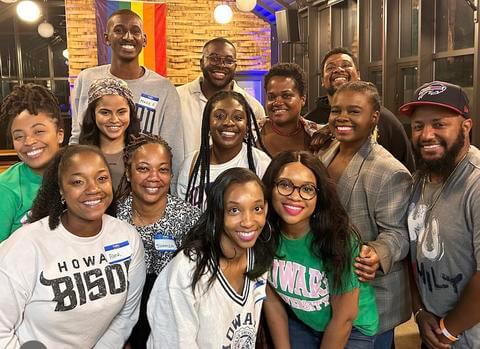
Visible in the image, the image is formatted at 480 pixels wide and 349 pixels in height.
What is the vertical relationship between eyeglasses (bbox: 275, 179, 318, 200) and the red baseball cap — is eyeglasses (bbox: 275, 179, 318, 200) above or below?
below

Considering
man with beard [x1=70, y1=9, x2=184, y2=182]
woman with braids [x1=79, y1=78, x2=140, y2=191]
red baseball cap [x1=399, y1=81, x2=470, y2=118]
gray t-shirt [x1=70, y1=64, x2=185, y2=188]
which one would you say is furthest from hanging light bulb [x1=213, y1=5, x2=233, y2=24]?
red baseball cap [x1=399, y1=81, x2=470, y2=118]

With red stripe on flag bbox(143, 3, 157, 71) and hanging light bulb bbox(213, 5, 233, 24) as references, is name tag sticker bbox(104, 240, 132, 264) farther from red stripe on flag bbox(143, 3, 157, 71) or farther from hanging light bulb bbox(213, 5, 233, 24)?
hanging light bulb bbox(213, 5, 233, 24)

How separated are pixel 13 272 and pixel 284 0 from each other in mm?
8618

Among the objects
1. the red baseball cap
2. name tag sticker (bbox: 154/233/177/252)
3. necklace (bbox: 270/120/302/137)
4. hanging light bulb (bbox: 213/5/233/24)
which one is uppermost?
hanging light bulb (bbox: 213/5/233/24)

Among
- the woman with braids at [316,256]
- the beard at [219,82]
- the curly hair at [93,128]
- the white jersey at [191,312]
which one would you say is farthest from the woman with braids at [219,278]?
the beard at [219,82]

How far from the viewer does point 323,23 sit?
28.3 ft

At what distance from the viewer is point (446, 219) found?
190 centimetres

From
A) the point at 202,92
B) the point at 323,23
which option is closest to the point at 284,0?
the point at 323,23

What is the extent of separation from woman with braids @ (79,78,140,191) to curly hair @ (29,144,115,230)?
20.6 inches

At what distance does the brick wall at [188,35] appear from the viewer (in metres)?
9.02

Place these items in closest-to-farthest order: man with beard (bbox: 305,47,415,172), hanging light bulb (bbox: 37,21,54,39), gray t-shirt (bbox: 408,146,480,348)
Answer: gray t-shirt (bbox: 408,146,480,348)
man with beard (bbox: 305,47,415,172)
hanging light bulb (bbox: 37,21,54,39)

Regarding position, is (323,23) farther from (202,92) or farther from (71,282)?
(71,282)

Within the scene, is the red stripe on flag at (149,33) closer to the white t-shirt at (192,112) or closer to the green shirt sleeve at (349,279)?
the white t-shirt at (192,112)

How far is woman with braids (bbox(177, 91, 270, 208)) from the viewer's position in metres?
2.52
